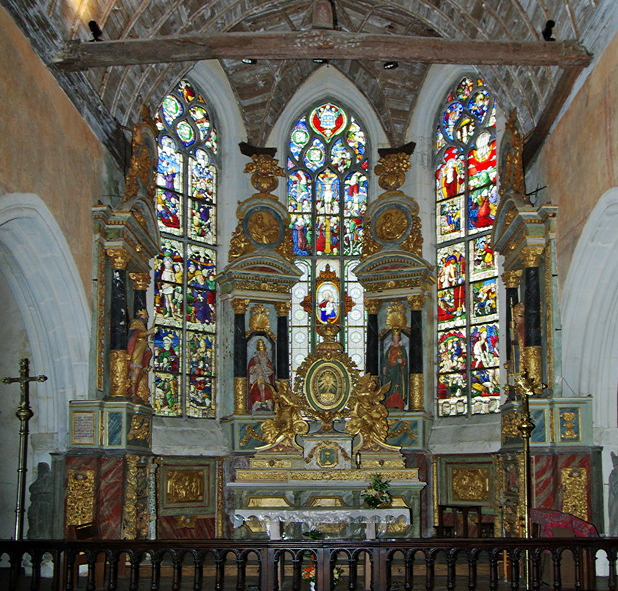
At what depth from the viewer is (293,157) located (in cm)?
2006

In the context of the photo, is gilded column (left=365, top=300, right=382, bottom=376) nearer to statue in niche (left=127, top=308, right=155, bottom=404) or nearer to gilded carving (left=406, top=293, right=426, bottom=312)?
gilded carving (left=406, top=293, right=426, bottom=312)

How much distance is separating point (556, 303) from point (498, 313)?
3.21 m

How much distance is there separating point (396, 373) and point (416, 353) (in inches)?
19.8

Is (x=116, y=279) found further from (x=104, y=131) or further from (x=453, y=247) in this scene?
(x=453, y=247)

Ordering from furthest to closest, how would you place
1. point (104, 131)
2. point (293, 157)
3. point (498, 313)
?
1. point (293, 157)
2. point (498, 313)
3. point (104, 131)

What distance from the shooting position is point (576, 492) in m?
13.2

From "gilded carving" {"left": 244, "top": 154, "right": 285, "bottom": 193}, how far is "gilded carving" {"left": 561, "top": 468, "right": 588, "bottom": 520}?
8256 millimetres

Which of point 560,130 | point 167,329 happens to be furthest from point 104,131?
point 560,130

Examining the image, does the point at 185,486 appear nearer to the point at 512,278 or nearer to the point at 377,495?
the point at 377,495

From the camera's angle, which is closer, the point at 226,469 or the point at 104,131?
the point at 104,131

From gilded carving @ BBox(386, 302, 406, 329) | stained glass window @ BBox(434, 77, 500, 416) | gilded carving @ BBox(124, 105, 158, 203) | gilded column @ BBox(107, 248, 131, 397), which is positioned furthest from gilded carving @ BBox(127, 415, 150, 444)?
stained glass window @ BBox(434, 77, 500, 416)

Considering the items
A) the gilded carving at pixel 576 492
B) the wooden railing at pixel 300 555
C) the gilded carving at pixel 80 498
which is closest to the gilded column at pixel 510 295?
the gilded carving at pixel 576 492

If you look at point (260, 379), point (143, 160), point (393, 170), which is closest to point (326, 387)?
point (260, 379)

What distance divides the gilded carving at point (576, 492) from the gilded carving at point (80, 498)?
20.7 ft
